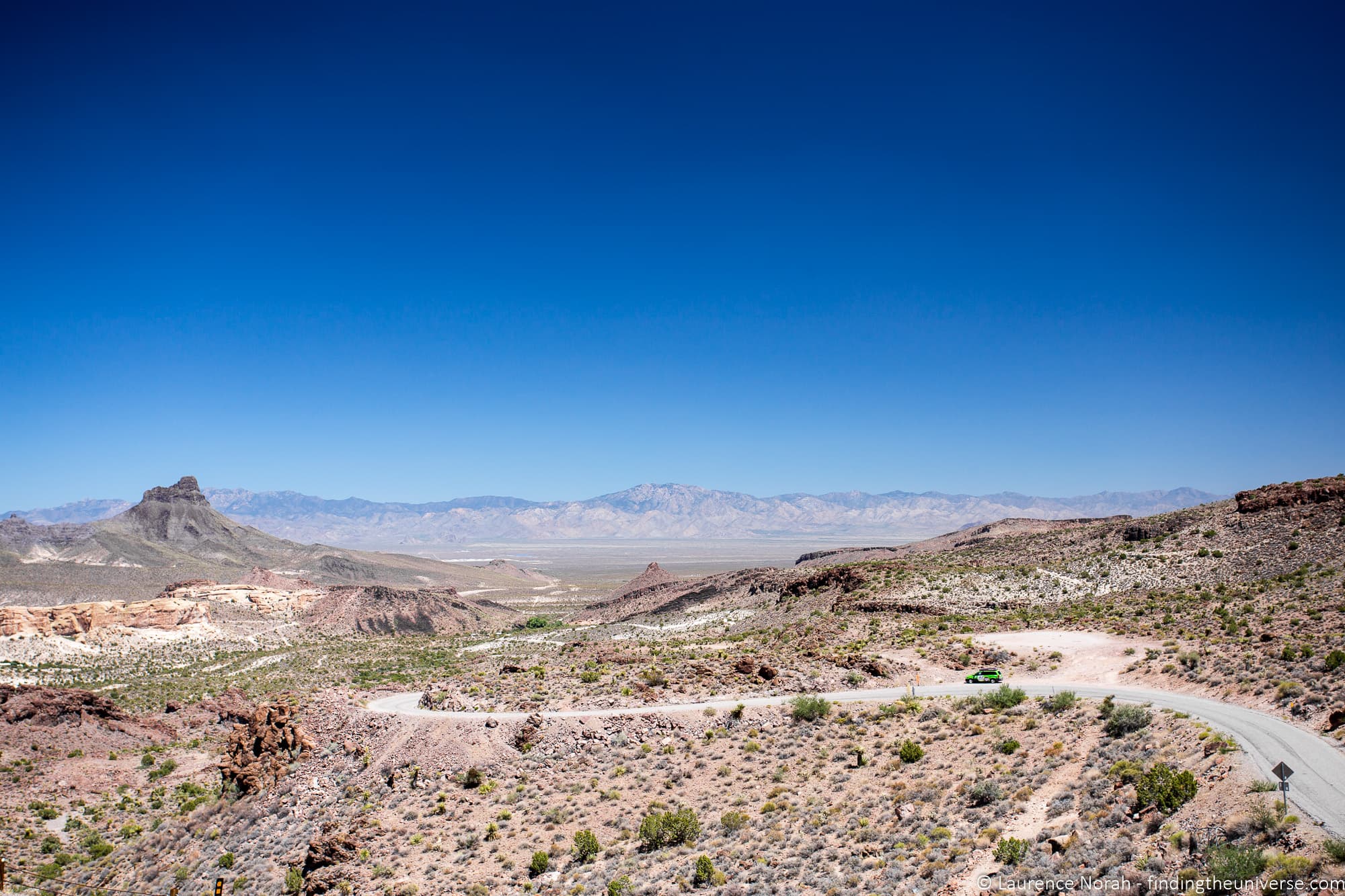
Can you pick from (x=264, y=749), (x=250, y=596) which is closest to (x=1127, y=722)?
(x=264, y=749)

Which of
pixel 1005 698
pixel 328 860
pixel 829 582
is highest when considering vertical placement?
pixel 829 582

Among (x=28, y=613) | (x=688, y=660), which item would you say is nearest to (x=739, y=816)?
(x=688, y=660)

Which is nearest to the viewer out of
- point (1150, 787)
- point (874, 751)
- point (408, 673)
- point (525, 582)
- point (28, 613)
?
point (1150, 787)

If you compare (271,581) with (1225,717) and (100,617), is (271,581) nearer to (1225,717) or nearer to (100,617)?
(100,617)

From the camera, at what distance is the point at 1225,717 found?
19156 mm

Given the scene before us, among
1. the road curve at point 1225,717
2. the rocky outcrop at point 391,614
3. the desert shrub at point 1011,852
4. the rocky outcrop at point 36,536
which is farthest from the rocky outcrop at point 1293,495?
the rocky outcrop at point 36,536

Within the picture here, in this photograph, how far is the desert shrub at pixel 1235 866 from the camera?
10656 mm

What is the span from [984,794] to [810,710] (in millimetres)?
8222

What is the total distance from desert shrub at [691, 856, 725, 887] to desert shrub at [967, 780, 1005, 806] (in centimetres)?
656

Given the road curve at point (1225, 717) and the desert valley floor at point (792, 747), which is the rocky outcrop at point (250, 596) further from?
the road curve at point (1225, 717)

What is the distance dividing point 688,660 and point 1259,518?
40.3 metres

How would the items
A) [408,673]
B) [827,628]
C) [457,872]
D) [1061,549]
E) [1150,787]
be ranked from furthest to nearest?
[1061,549], [408,673], [827,628], [457,872], [1150,787]

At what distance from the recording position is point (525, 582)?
17400 centimetres

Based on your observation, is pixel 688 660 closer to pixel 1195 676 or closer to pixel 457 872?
pixel 457 872
